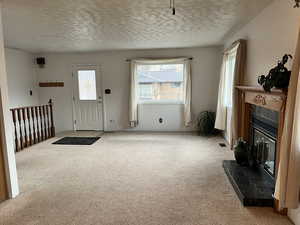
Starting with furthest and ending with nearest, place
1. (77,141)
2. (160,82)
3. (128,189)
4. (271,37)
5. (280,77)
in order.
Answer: (160,82), (77,141), (128,189), (271,37), (280,77)

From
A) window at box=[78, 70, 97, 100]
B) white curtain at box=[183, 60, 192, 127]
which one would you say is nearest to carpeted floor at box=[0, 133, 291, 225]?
white curtain at box=[183, 60, 192, 127]

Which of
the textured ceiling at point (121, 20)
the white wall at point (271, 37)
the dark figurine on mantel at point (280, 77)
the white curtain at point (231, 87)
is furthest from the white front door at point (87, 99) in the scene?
the dark figurine on mantel at point (280, 77)

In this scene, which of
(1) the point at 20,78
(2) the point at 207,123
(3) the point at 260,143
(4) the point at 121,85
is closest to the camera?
(3) the point at 260,143

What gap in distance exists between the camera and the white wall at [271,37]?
2.15 metres

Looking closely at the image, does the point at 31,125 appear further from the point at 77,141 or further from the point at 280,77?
the point at 280,77

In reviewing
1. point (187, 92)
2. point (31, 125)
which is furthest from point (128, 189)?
point (187, 92)

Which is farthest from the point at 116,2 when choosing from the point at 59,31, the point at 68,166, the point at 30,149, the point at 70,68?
the point at 70,68

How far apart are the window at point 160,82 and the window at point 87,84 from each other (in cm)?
140

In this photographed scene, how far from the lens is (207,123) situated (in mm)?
5684

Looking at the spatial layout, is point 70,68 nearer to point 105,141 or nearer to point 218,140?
point 105,141

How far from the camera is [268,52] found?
2.76 metres

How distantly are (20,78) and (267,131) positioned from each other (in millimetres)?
6170

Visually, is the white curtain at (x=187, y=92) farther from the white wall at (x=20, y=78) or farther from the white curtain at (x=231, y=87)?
the white wall at (x=20, y=78)

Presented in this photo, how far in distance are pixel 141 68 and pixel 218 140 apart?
2.94 m
